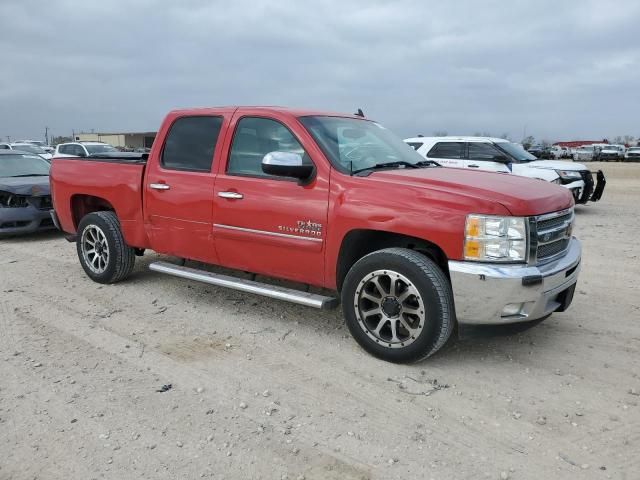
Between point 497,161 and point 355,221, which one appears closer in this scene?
point 355,221

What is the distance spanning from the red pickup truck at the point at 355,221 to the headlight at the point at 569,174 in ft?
27.1

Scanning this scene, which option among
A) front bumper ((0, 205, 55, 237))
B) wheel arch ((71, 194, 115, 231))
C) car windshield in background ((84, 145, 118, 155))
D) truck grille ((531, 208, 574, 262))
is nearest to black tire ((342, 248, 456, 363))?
truck grille ((531, 208, 574, 262))

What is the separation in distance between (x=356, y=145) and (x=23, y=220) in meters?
6.51

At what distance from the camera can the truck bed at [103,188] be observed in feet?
18.1

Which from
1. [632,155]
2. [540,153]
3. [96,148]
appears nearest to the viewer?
[96,148]

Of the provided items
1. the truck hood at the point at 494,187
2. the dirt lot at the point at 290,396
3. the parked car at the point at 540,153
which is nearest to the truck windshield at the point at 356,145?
the truck hood at the point at 494,187

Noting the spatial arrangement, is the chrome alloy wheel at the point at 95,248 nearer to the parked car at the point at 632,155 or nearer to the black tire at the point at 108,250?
the black tire at the point at 108,250

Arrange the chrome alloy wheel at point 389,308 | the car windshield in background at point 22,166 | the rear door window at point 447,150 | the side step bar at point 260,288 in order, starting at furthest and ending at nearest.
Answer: the rear door window at point 447,150
the car windshield in background at point 22,166
the side step bar at point 260,288
the chrome alloy wheel at point 389,308

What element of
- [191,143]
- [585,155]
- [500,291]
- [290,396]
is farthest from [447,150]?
[585,155]

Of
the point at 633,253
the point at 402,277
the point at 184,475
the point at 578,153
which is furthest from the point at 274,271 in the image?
the point at 578,153

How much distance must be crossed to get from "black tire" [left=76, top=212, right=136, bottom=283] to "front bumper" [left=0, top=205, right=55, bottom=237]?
328cm

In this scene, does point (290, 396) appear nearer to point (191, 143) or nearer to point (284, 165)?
point (284, 165)

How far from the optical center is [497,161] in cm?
1188

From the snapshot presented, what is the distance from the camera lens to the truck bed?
5.53 m
